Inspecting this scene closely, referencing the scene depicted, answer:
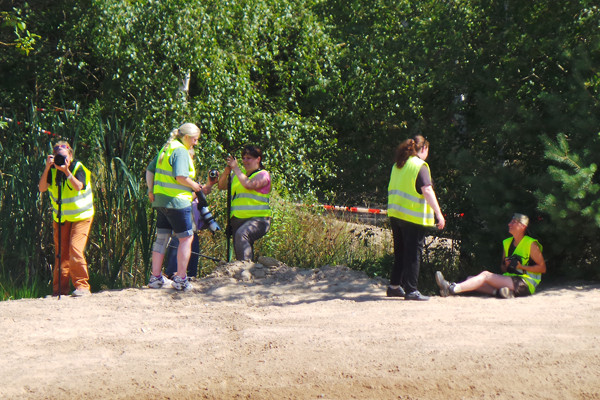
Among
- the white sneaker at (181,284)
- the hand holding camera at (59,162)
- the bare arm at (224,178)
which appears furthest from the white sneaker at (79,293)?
the bare arm at (224,178)

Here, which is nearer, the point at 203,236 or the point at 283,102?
the point at 203,236

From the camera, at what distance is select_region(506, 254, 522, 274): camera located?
831 centimetres

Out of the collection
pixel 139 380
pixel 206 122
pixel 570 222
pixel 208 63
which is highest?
pixel 208 63

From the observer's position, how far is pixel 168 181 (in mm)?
8273

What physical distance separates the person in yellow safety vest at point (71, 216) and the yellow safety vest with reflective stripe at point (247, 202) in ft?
5.49

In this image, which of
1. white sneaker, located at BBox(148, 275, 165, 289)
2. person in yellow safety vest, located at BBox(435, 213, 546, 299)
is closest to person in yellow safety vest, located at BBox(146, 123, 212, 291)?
white sneaker, located at BBox(148, 275, 165, 289)

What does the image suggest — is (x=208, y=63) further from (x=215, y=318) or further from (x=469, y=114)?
(x=215, y=318)

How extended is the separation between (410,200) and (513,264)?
139cm

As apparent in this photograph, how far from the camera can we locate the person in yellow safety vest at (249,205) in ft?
29.8

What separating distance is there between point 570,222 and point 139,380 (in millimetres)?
4910

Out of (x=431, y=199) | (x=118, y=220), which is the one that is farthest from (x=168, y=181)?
(x=431, y=199)

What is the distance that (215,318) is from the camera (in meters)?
7.44

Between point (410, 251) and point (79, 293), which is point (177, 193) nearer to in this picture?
point (79, 293)

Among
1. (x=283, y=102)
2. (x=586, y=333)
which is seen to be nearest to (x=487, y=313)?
(x=586, y=333)
